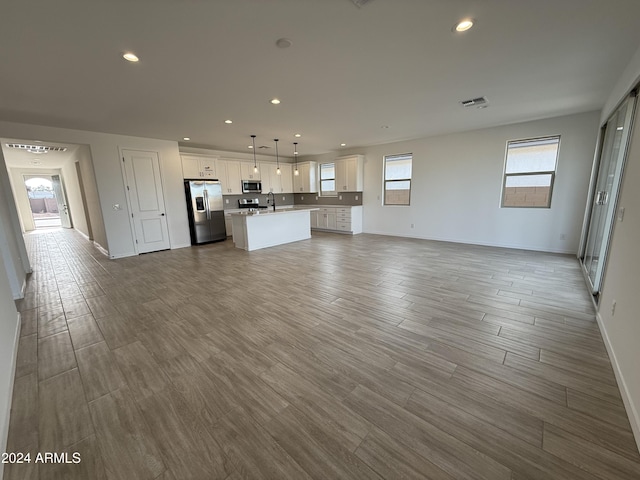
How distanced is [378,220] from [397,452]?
684 centimetres

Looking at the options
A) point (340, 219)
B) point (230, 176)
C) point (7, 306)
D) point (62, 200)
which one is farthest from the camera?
point (62, 200)

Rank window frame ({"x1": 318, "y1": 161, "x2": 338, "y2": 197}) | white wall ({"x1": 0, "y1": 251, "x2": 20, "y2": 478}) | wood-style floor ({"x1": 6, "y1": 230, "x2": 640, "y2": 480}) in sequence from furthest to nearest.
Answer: window frame ({"x1": 318, "y1": 161, "x2": 338, "y2": 197}) → white wall ({"x1": 0, "y1": 251, "x2": 20, "y2": 478}) → wood-style floor ({"x1": 6, "y1": 230, "x2": 640, "y2": 480})

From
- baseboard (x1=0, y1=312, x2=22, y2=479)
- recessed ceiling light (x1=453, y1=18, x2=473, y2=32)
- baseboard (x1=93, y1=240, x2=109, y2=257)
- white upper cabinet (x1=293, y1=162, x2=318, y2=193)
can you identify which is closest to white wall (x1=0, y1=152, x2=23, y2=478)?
baseboard (x1=0, y1=312, x2=22, y2=479)

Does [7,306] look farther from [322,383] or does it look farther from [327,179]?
[327,179]

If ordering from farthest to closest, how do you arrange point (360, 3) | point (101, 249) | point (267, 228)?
point (267, 228) → point (101, 249) → point (360, 3)

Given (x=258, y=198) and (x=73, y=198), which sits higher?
(x=73, y=198)

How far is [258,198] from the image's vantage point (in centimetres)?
886

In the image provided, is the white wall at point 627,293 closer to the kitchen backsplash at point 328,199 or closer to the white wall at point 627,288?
the white wall at point 627,288

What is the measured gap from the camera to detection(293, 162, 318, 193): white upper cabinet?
29.4ft

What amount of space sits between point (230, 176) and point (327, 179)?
3322mm

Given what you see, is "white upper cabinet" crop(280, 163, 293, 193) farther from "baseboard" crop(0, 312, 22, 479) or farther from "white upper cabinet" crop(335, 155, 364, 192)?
"baseboard" crop(0, 312, 22, 479)

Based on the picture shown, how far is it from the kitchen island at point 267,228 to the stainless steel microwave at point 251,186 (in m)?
1.81

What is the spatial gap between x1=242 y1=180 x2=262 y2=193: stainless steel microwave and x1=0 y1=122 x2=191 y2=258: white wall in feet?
6.49

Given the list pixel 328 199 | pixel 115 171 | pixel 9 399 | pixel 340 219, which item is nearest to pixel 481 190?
pixel 340 219
